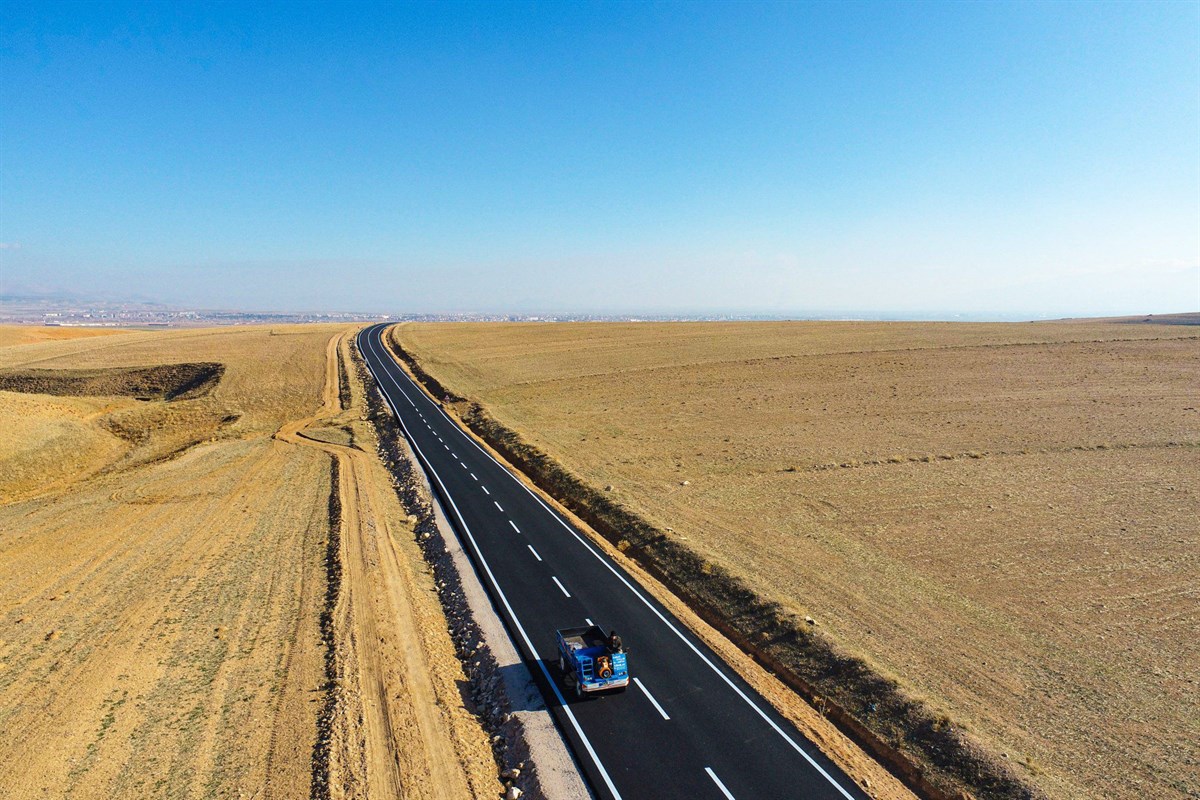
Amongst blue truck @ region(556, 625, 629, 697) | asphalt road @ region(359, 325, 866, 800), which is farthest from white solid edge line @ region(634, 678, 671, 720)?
blue truck @ region(556, 625, 629, 697)

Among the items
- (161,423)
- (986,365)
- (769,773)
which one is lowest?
(769,773)

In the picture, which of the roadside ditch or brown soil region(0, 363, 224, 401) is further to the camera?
brown soil region(0, 363, 224, 401)

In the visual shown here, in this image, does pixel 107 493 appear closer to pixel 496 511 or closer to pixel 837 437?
pixel 496 511

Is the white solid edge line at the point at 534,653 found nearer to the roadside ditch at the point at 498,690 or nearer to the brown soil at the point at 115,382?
the roadside ditch at the point at 498,690

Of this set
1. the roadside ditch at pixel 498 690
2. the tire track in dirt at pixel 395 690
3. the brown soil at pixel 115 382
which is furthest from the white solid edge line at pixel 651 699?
the brown soil at pixel 115 382

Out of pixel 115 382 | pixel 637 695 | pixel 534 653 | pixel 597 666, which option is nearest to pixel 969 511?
pixel 637 695

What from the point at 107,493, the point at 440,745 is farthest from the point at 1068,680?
the point at 107,493

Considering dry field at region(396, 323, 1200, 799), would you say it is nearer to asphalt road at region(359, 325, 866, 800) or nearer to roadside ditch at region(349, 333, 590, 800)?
asphalt road at region(359, 325, 866, 800)
